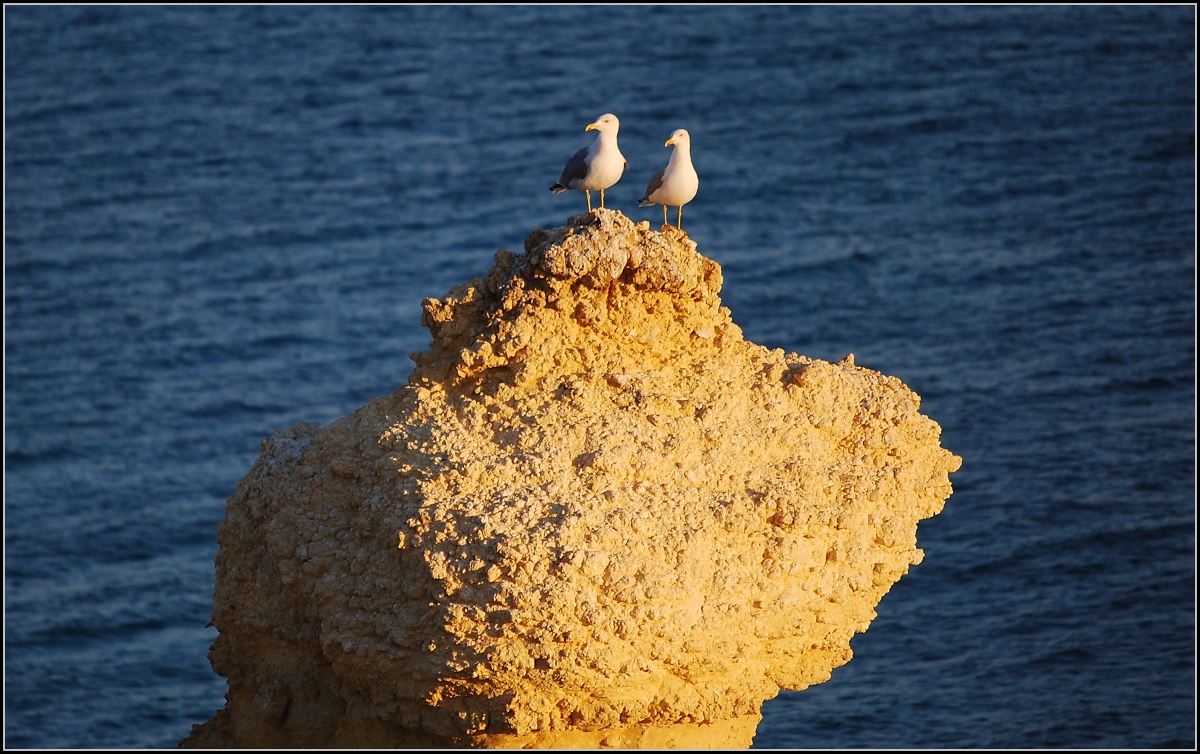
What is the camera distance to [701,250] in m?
28.2

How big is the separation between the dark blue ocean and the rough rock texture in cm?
818

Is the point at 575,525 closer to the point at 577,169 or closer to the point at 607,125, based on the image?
the point at 577,169

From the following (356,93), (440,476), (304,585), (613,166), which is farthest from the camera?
(356,93)

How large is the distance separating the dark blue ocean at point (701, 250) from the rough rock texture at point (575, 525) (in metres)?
8.18

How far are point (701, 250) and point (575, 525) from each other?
1923cm

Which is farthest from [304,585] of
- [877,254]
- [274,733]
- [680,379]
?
[877,254]

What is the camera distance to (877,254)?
94.8 feet

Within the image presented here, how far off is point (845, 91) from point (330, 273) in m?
11.6

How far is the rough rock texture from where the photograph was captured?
9.24 m

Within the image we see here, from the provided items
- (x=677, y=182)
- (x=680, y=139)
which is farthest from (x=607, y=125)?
(x=677, y=182)

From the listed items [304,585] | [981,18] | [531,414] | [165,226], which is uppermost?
[981,18]

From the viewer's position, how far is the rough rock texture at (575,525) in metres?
9.24

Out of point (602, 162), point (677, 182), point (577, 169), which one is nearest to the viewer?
point (677, 182)

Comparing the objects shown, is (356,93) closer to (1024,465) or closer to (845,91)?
(845,91)
